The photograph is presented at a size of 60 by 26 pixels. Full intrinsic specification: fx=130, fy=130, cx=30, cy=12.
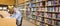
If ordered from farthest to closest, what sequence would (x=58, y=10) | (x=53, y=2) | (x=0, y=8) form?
(x=0, y=8) < (x=53, y=2) < (x=58, y=10)

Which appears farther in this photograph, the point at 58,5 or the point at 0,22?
the point at 58,5

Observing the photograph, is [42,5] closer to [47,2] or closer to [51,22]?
[47,2]

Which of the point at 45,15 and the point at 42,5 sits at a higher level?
the point at 42,5

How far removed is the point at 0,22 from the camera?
6.42ft

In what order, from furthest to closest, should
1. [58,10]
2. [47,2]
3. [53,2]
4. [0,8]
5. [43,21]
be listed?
[0,8] → [43,21] → [47,2] → [53,2] → [58,10]

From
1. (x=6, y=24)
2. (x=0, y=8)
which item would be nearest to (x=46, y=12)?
(x=6, y=24)

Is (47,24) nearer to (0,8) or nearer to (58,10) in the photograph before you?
(58,10)

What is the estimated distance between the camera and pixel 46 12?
5.75 meters

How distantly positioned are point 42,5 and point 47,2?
0.76m

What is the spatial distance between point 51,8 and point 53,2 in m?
0.31

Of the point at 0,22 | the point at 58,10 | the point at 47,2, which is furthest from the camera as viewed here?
the point at 47,2

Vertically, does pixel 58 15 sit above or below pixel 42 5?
below

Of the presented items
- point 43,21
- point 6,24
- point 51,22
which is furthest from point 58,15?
point 6,24

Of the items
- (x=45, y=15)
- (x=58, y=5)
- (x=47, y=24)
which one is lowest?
(x=47, y=24)
